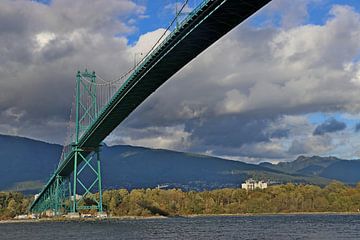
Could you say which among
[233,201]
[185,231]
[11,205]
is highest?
[11,205]

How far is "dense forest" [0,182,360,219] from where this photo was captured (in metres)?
92.6

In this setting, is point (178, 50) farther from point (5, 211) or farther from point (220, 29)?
point (5, 211)

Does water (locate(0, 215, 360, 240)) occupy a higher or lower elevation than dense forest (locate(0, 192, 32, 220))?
lower

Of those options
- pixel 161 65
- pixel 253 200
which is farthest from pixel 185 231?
pixel 253 200

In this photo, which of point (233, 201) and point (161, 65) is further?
point (233, 201)

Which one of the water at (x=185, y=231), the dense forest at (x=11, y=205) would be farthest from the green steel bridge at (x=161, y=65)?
the dense forest at (x=11, y=205)

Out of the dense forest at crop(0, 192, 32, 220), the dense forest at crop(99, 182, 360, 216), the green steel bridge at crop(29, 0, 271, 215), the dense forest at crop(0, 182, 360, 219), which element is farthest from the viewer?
the dense forest at crop(99, 182, 360, 216)

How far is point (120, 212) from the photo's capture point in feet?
278

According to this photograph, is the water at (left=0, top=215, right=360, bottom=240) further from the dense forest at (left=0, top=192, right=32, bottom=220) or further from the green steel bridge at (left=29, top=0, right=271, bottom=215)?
the dense forest at (left=0, top=192, right=32, bottom=220)

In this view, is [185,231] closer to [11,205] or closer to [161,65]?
[161,65]

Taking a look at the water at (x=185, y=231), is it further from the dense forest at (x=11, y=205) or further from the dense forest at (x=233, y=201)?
the dense forest at (x=233, y=201)

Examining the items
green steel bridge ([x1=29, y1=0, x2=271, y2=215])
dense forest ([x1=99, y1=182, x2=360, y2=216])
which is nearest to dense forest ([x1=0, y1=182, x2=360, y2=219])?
dense forest ([x1=99, y1=182, x2=360, y2=216])

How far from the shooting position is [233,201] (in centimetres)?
11088

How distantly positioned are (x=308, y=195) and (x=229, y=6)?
288 ft
